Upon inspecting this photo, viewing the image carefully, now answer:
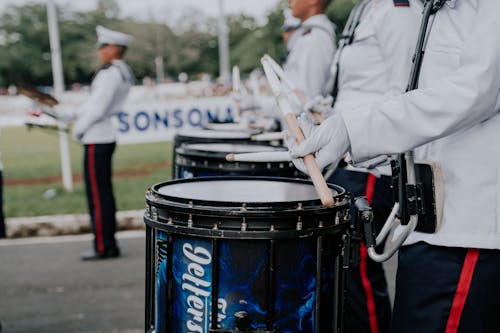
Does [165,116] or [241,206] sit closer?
[241,206]

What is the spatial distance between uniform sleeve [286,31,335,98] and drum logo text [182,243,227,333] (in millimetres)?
1944

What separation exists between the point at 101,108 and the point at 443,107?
13.5 ft

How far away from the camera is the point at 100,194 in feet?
17.7

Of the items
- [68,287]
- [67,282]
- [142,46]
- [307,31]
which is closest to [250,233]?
[307,31]

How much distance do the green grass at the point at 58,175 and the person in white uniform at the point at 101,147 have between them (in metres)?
1.39

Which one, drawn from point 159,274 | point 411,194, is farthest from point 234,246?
point 411,194

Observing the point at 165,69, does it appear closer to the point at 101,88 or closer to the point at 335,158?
the point at 101,88

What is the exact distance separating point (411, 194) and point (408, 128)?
211 millimetres

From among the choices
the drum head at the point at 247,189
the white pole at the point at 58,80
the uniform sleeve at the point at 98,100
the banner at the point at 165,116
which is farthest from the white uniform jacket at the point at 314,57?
the white pole at the point at 58,80

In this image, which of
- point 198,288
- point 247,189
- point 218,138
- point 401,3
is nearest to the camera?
point 198,288

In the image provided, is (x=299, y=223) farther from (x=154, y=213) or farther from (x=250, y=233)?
(x=154, y=213)

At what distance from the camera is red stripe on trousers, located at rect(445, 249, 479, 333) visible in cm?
163

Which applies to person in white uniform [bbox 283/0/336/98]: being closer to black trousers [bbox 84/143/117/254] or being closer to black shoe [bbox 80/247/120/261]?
black trousers [bbox 84/143/117/254]

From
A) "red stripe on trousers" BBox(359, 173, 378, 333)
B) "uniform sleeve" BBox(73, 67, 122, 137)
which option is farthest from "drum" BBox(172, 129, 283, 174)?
"uniform sleeve" BBox(73, 67, 122, 137)
